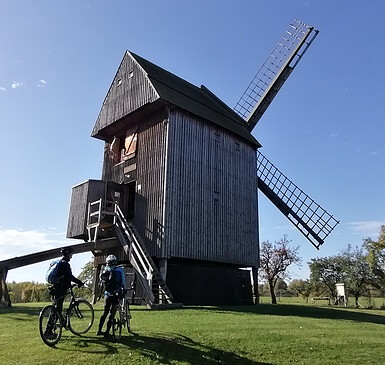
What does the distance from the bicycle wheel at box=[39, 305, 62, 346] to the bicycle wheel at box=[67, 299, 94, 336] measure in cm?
44

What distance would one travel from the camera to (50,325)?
774 cm

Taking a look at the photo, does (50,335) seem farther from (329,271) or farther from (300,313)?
(329,271)

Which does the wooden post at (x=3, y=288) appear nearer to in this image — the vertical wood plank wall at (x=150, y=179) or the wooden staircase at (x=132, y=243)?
the wooden staircase at (x=132, y=243)

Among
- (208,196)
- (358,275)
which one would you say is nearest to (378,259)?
(358,275)

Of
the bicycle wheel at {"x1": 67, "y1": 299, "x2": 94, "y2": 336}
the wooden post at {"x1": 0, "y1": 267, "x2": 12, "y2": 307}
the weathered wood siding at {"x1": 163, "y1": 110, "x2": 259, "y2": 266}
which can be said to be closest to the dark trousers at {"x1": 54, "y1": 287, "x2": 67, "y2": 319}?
the bicycle wheel at {"x1": 67, "y1": 299, "x2": 94, "y2": 336}

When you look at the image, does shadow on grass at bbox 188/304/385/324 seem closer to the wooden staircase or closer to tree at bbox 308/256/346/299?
the wooden staircase

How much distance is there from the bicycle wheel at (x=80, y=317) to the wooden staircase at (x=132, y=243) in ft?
18.2

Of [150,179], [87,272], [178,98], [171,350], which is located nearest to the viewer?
[171,350]

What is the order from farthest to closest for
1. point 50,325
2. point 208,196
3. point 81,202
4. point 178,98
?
1. point 178,98
2. point 208,196
3. point 81,202
4. point 50,325

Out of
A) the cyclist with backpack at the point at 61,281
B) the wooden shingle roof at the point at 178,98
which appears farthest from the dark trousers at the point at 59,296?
the wooden shingle roof at the point at 178,98

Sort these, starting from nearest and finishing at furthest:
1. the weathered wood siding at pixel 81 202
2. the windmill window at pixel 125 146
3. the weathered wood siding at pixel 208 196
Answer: the weathered wood siding at pixel 208 196 < the weathered wood siding at pixel 81 202 < the windmill window at pixel 125 146

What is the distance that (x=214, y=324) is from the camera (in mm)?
10516

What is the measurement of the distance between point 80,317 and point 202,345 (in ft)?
9.36

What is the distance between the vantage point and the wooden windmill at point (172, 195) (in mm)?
17562
